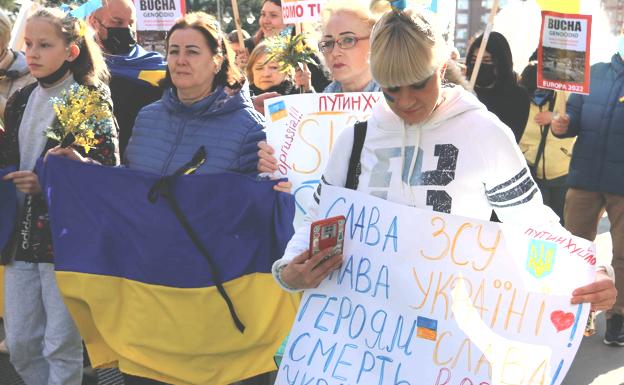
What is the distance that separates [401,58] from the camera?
1.96 meters

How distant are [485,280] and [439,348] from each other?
22cm

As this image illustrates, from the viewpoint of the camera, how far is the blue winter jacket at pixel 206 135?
3.12 m

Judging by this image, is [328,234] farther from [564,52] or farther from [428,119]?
[564,52]

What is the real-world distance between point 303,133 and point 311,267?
3.30 feet

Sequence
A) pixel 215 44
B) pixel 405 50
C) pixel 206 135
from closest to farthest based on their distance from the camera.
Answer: pixel 405 50 → pixel 206 135 → pixel 215 44

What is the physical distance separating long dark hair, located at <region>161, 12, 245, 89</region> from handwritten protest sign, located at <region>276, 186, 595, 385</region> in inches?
48.4

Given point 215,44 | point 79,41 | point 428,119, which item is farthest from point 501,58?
point 428,119

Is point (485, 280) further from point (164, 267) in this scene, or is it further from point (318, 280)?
point (164, 267)

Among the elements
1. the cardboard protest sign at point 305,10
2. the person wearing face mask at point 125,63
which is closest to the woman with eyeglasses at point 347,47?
the person wearing face mask at point 125,63

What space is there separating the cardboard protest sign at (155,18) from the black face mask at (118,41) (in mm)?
934

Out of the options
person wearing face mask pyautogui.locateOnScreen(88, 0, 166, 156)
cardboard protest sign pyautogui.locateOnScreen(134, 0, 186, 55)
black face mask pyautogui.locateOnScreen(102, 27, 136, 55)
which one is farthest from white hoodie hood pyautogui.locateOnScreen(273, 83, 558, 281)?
cardboard protest sign pyautogui.locateOnScreen(134, 0, 186, 55)

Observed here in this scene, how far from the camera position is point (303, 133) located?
3061 mm

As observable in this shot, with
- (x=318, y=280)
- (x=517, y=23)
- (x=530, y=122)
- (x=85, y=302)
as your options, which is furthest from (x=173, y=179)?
(x=517, y=23)

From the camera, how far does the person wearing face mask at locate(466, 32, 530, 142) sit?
17.1 feet
